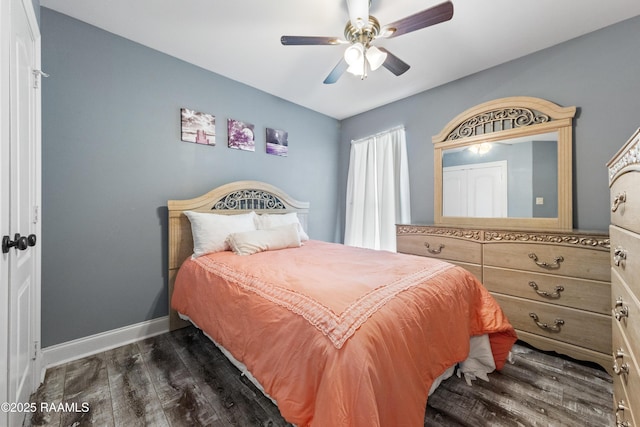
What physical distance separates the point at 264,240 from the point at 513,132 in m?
2.61

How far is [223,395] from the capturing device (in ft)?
4.93

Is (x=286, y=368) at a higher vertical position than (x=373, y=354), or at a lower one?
lower

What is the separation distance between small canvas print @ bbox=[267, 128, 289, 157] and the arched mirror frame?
1883mm

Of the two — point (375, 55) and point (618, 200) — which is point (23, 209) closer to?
point (375, 55)

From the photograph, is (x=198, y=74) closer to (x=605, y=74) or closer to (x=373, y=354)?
(x=373, y=354)

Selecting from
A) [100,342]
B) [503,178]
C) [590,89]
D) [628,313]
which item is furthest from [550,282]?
[100,342]

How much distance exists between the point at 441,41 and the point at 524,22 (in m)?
0.59

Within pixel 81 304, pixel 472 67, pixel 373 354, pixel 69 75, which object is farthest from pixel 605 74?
pixel 81 304

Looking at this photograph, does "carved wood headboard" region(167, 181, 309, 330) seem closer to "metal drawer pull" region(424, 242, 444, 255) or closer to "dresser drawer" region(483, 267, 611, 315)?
"metal drawer pull" region(424, 242, 444, 255)

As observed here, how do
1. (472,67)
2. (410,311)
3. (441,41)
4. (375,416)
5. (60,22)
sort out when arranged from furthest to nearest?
(472,67)
(441,41)
(60,22)
(410,311)
(375,416)

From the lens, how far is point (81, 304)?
1.97 meters

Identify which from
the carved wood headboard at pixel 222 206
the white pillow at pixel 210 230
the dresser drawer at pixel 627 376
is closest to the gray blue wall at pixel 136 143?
the carved wood headboard at pixel 222 206

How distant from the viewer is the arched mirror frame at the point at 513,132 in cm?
215

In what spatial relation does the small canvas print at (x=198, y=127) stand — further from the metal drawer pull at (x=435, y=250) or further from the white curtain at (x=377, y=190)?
the metal drawer pull at (x=435, y=250)
